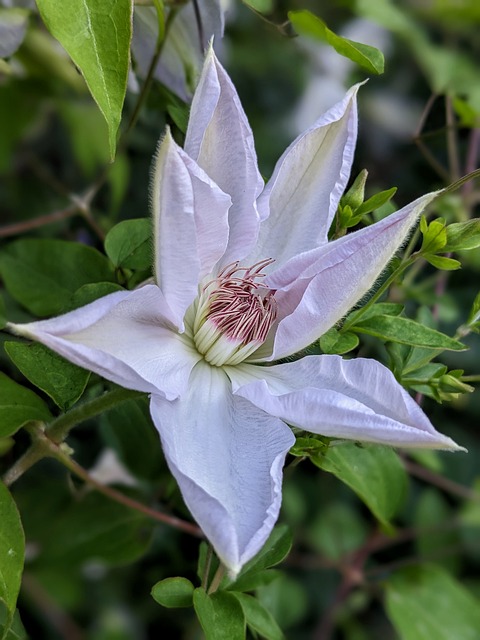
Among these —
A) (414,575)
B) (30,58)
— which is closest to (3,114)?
(30,58)

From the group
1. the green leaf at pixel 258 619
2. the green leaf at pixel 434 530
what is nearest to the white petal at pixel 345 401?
the green leaf at pixel 258 619

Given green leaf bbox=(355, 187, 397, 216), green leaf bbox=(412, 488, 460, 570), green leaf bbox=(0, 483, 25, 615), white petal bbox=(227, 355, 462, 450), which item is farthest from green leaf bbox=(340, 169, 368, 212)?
green leaf bbox=(412, 488, 460, 570)

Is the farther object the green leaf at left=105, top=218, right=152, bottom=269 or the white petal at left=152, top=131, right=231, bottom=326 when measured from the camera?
the green leaf at left=105, top=218, right=152, bottom=269

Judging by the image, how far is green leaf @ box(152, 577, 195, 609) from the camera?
0.61 metres

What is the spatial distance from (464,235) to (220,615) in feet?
1.13

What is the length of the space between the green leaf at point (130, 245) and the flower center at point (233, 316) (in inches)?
2.5

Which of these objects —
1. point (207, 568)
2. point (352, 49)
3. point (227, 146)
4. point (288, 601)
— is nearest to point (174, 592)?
point (207, 568)

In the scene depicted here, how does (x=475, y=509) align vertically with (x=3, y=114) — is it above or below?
below

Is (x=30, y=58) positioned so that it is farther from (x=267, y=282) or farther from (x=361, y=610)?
(x=361, y=610)

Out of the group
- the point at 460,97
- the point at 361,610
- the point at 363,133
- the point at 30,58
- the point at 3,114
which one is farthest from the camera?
the point at 363,133

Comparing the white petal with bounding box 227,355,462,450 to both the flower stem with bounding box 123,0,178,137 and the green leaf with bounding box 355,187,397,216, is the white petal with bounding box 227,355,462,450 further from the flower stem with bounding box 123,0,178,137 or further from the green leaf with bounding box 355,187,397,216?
the flower stem with bounding box 123,0,178,137

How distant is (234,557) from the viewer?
47 cm

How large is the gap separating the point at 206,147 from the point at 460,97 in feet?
1.76

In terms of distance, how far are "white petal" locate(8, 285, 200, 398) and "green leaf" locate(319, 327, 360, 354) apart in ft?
0.34
